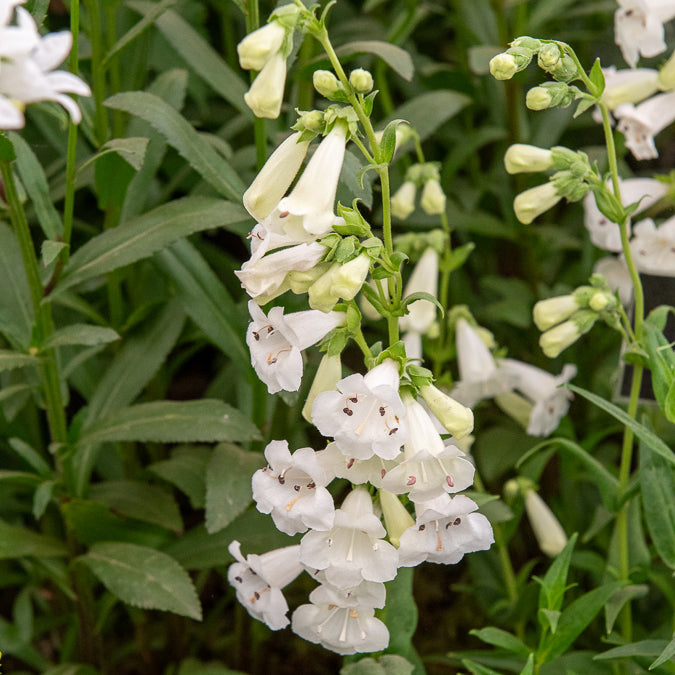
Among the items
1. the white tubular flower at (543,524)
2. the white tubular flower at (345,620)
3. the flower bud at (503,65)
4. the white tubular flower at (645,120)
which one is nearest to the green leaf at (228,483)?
the white tubular flower at (345,620)

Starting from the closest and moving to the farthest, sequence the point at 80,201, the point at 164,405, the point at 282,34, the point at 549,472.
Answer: the point at 282,34 < the point at 164,405 < the point at 80,201 < the point at 549,472

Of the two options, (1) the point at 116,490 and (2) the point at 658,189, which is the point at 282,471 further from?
(2) the point at 658,189

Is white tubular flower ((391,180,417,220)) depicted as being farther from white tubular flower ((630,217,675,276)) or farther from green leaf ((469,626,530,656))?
green leaf ((469,626,530,656))

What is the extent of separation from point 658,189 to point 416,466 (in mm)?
858

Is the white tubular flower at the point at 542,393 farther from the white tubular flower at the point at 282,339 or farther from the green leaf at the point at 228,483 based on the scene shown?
the white tubular flower at the point at 282,339

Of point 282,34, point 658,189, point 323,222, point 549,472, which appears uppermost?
point 282,34

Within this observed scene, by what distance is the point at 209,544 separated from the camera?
53.1 inches

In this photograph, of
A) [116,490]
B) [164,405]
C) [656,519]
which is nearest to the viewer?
[656,519]

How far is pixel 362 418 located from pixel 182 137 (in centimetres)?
54

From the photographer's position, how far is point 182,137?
1.17m

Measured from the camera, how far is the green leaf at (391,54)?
1.21 meters

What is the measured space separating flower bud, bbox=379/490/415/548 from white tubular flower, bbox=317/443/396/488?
71mm

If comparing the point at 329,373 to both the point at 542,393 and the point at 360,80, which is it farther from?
the point at 542,393

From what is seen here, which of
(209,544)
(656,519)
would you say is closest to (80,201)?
(209,544)
